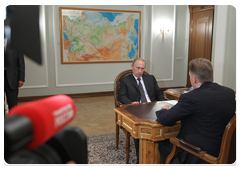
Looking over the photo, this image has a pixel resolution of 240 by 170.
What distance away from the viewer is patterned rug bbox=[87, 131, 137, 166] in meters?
2.87

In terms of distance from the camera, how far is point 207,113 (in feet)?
5.97

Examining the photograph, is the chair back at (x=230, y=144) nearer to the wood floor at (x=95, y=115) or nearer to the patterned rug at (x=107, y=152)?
the patterned rug at (x=107, y=152)

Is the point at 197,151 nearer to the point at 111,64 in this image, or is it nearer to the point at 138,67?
the point at 138,67

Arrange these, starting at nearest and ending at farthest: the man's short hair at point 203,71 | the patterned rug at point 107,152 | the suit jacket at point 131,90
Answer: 1. the man's short hair at point 203,71
2. the patterned rug at point 107,152
3. the suit jacket at point 131,90

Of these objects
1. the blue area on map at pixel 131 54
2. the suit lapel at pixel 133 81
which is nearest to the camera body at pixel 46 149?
the suit lapel at pixel 133 81

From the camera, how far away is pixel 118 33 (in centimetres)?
699

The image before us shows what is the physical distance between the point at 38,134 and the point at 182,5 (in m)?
7.98

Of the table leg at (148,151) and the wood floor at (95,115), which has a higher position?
the table leg at (148,151)

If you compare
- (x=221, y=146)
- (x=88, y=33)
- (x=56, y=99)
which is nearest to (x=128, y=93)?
(x=221, y=146)

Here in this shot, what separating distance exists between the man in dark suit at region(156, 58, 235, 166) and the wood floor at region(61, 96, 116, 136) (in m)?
2.28

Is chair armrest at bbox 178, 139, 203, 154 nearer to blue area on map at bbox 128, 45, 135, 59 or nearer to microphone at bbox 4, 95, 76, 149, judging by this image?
microphone at bbox 4, 95, 76, 149

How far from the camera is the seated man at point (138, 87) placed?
329 cm

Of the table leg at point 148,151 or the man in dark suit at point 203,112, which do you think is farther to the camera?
the table leg at point 148,151
